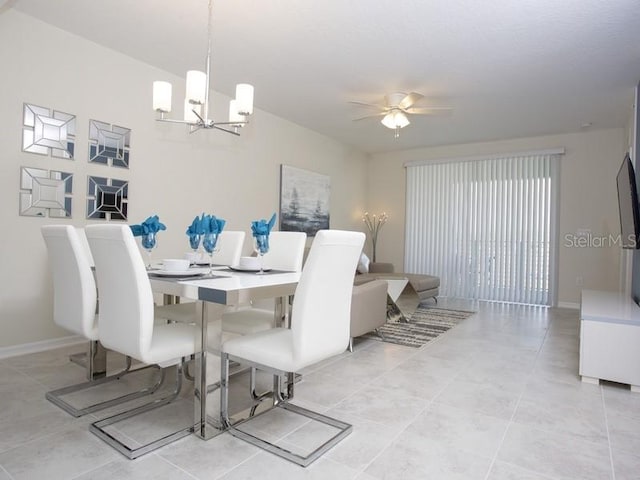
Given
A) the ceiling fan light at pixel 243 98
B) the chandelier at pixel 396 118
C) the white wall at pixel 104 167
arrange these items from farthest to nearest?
the chandelier at pixel 396 118 → the white wall at pixel 104 167 → the ceiling fan light at pixel 243 98

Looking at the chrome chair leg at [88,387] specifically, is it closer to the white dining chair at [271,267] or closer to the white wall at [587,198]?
the white dining chair at [271,267]

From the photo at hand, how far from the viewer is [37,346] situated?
11.0 feet

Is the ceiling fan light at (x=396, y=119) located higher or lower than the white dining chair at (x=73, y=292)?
higher

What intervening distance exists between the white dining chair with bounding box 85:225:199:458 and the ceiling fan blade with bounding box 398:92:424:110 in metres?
3.31

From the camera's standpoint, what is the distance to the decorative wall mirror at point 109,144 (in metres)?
3.65

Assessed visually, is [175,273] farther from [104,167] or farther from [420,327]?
[420,327]

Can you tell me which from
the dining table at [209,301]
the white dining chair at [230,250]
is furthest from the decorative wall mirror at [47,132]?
the dining table at [209,301]

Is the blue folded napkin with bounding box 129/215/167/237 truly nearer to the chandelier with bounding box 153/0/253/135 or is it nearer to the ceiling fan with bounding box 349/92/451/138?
the chandelier with bounding box 153/0/253/135

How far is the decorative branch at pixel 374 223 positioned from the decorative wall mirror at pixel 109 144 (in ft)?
16.2

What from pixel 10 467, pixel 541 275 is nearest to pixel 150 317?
pixel 10 467

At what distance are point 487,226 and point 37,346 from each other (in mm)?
6306

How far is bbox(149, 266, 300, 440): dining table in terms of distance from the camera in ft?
5.81

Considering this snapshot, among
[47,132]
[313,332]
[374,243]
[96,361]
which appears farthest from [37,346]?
[374,243]

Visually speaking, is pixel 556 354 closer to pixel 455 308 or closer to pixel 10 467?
pixel 455 308
